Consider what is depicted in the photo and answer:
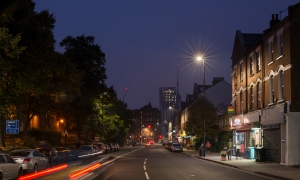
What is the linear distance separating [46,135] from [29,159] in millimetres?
30234

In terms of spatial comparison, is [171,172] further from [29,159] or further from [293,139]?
[293,139]

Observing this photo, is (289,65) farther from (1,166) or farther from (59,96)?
(1,166)

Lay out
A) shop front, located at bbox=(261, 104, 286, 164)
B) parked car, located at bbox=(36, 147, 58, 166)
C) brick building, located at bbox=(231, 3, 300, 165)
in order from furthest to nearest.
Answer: shop front, located at bbox=(261, 104, 286, 164) → parked car, located at bbox=(36, 147, 58, 166) → brick building, located at bbox=(231, 3, 300, 165)

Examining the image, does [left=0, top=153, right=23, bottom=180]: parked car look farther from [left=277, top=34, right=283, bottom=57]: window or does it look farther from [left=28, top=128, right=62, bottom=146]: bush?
[left=28, top=128, right=62, bottom=146]: bush

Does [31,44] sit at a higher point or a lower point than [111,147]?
higher

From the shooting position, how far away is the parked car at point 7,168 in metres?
19.3

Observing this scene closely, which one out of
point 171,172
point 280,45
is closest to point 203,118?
point 280,45

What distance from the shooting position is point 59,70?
27984 mm

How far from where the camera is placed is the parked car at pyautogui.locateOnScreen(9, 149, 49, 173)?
24.5m

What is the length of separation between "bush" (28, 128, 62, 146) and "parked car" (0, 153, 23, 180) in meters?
31.7

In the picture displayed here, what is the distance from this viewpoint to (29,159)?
81.7ft

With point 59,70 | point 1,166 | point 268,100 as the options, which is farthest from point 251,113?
point 1,166

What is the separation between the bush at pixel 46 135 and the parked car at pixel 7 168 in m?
31.7

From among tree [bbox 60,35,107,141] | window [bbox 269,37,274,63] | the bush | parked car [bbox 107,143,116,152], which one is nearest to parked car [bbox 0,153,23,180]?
window [bbox 269,37,274,63]
